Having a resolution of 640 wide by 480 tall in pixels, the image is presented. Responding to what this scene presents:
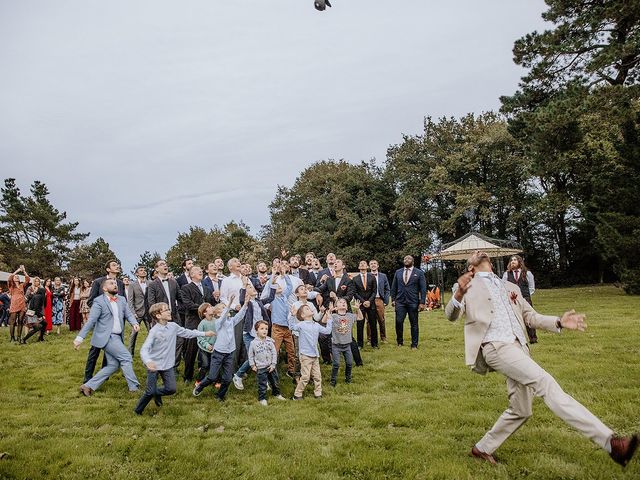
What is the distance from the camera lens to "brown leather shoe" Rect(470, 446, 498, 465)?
15.1 feet

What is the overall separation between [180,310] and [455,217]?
33.1 m

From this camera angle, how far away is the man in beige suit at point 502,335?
14.3ft

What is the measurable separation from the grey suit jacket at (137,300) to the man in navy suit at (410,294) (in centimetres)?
644

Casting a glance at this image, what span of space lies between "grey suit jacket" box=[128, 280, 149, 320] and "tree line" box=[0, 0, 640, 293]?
15219 mm

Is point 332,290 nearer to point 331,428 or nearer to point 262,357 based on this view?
point 262,357

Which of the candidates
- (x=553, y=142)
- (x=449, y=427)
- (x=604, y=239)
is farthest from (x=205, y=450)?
(x=604, y=239)

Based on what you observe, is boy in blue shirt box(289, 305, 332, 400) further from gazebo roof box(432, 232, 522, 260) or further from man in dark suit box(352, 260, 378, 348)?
gazebo roof box(432, 232, 522, 260)

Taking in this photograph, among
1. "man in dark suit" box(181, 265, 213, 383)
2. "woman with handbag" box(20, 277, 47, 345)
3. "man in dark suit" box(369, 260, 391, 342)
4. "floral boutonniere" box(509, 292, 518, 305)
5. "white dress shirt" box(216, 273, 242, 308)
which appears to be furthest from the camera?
"woman with handbag" box(20, 277, 47, 345)

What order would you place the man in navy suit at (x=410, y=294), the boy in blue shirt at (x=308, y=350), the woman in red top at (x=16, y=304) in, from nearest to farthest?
the boy in blue shirt at (x=308, y=350) < the man in navy suit at (x=410, y=294) < the woman in red top at (x=16, y=304)

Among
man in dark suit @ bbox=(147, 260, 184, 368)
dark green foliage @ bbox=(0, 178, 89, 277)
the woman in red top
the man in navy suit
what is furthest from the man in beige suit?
dark green foliage @ bbox=(0, 178, 89, 277)

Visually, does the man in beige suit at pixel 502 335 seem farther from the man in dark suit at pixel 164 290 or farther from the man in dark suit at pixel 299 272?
the man in dark suit at pixel 164 290

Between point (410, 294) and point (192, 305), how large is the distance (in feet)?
17.9

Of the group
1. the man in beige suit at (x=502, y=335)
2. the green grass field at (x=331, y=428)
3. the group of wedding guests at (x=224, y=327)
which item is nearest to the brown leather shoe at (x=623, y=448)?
the man in beige suit at (x=502, y=335)

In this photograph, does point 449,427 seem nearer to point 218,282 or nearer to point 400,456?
point 400,456
